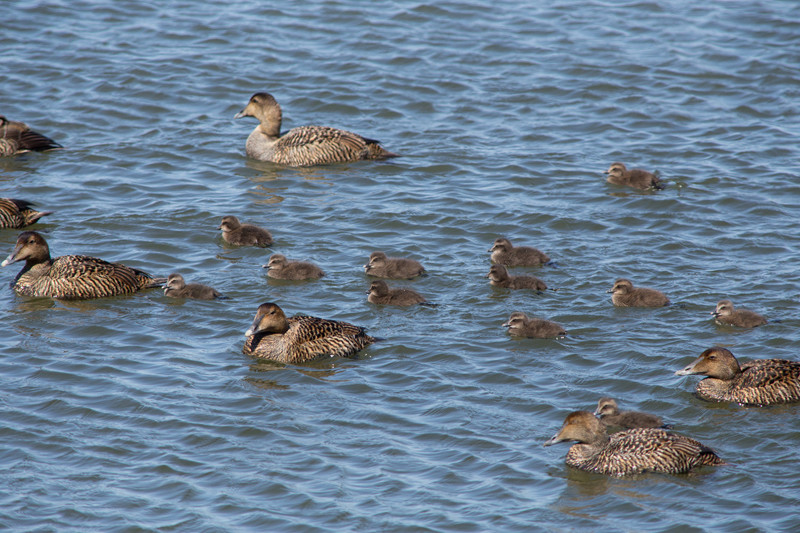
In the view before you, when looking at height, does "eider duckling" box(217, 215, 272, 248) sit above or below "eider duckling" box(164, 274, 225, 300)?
above

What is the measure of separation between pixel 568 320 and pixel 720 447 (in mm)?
2319

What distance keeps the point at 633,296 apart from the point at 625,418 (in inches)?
84.2

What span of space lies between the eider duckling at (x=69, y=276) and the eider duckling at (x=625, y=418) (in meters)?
4.69

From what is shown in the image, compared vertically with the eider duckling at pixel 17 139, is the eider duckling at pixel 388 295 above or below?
below

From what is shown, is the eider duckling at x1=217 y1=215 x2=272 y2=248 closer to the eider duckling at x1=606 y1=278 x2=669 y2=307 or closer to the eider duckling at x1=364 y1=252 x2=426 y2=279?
the eider duckling at x1=364 y1=252 x2=426 y2=279

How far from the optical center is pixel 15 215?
A: 11195mm

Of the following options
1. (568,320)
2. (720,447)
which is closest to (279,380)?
(568,320)

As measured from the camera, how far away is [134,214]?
38.5ft

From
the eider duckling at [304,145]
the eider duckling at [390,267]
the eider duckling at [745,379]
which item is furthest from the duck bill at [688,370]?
the eider duckling at [304,145]

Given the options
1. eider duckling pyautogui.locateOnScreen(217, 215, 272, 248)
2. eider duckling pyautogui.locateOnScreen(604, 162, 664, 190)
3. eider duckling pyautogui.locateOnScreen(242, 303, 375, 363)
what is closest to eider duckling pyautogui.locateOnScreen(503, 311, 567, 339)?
eider duckling pyautogui.locateOnScreen(242, 303, 375, 363)

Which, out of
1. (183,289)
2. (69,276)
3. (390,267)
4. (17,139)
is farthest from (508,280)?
(17,139)

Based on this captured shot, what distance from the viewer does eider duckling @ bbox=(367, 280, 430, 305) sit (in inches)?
378

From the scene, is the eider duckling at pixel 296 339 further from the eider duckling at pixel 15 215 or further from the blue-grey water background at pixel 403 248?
the eider duckling at pixel 15 215

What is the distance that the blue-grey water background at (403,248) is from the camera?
703 cm
